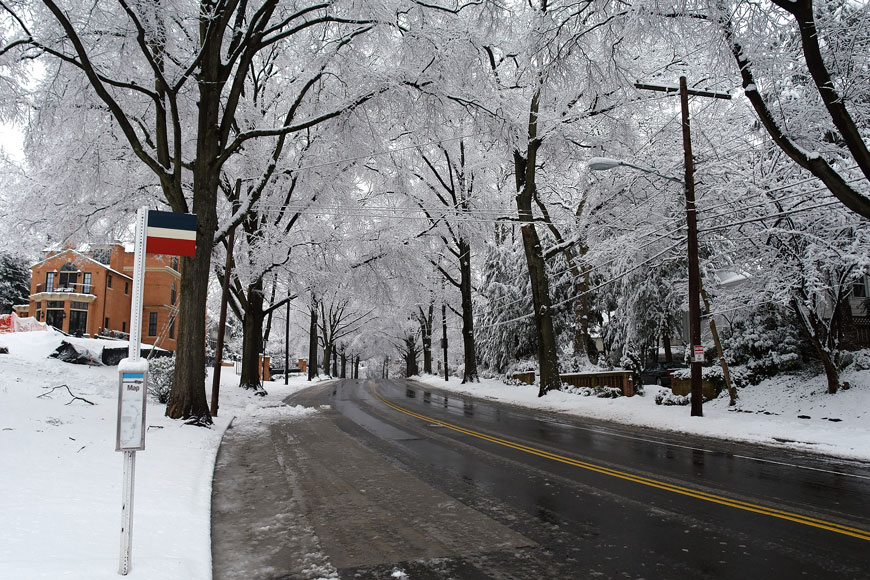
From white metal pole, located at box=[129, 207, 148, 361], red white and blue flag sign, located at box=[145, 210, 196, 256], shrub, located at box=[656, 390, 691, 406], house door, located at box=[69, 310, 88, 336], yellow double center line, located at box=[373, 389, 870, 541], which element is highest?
house door, located at box=[69, 310, 88, 336]

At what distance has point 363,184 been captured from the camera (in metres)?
27.2

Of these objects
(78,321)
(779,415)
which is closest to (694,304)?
(779,415)

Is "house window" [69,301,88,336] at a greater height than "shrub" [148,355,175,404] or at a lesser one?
greater

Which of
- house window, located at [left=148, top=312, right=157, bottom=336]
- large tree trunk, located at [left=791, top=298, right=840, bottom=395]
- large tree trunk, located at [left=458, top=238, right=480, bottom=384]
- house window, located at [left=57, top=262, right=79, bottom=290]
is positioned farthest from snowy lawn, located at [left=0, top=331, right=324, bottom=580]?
house window, located at [left=148, top=312, right=157, bottom=336]

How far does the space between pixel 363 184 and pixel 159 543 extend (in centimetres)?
A: 2371

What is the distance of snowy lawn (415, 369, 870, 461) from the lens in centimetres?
1171

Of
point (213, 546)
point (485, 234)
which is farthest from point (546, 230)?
point (213, 546)

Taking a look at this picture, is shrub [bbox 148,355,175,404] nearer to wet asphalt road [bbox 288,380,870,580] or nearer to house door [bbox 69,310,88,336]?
wet asphalt road [bbox 288,380,870,580]

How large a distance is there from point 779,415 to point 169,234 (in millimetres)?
15694

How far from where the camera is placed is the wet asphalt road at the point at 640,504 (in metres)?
4.57

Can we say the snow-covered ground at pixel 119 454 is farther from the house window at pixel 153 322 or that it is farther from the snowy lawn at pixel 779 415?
the house window at pixel 153 322

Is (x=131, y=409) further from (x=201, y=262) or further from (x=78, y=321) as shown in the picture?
(x=78, y=321)

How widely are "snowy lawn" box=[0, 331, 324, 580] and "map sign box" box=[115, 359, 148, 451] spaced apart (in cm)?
91

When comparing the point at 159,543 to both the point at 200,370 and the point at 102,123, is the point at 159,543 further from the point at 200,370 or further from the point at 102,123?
the point at 102,123
